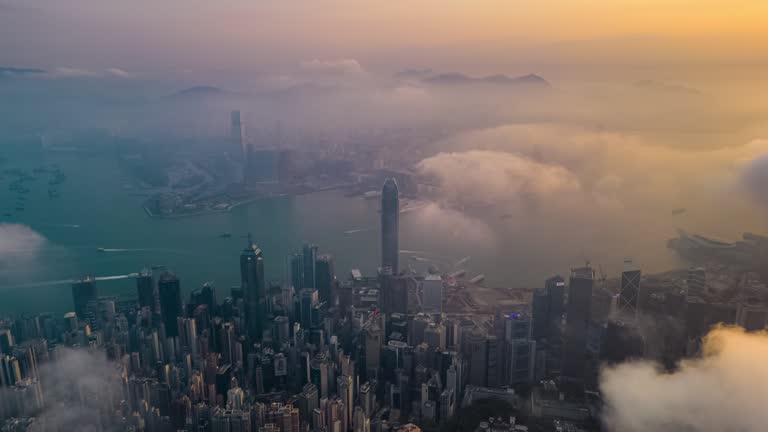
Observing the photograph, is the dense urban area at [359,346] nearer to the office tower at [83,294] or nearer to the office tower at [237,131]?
the office tower at [83,294]

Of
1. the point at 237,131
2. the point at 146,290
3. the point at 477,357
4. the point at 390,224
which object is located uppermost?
the point at 237,131

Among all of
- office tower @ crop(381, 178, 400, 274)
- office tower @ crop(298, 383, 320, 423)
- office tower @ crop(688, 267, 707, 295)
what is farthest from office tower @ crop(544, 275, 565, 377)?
office tower @ crop(298, 383, 320, 423)

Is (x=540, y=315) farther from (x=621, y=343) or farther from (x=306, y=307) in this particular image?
(x=306, y=307)

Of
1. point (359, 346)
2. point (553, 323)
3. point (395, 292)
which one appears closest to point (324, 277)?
point (395, 292)

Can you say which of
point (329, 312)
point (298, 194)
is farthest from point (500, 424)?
point (298, 194)

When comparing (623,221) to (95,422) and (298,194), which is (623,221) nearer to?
(298,194)

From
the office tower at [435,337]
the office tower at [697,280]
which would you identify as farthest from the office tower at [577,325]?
the office tower at [435,337]
